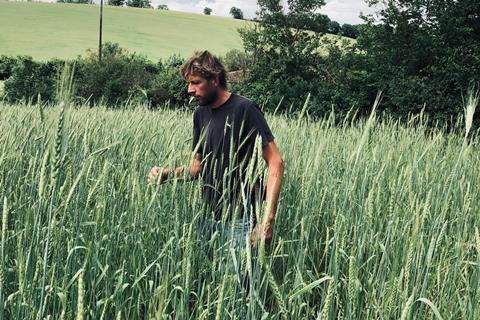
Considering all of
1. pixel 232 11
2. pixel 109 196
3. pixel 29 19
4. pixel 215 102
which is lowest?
pixel 109 196

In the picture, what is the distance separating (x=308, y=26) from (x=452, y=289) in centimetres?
1074

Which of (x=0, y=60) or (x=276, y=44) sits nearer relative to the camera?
(x=276, y=44)

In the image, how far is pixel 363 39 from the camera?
10000 millimetres

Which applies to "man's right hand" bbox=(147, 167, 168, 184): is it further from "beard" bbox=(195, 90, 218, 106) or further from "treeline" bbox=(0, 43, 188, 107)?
"treeline" bbox=(0, 43, 188, 107)

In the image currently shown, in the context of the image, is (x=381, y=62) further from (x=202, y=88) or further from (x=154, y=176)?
(x=154, y=176)

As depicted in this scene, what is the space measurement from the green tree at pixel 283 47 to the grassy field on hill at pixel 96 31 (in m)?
19.4

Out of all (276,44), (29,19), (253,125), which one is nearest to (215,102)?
(253,125)

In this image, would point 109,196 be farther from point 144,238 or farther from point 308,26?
point 308,26

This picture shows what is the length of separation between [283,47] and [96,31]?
30093 millimetres

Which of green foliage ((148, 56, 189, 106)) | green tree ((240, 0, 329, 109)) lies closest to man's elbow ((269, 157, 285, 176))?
green tree ((240, 0, 329, 109))

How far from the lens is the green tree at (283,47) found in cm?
1098

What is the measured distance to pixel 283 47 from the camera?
1125 centimetres

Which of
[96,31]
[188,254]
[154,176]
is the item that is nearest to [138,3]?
[96,31]

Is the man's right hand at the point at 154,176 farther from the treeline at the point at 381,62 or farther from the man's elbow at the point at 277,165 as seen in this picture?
the treeline at the point at 381,62
